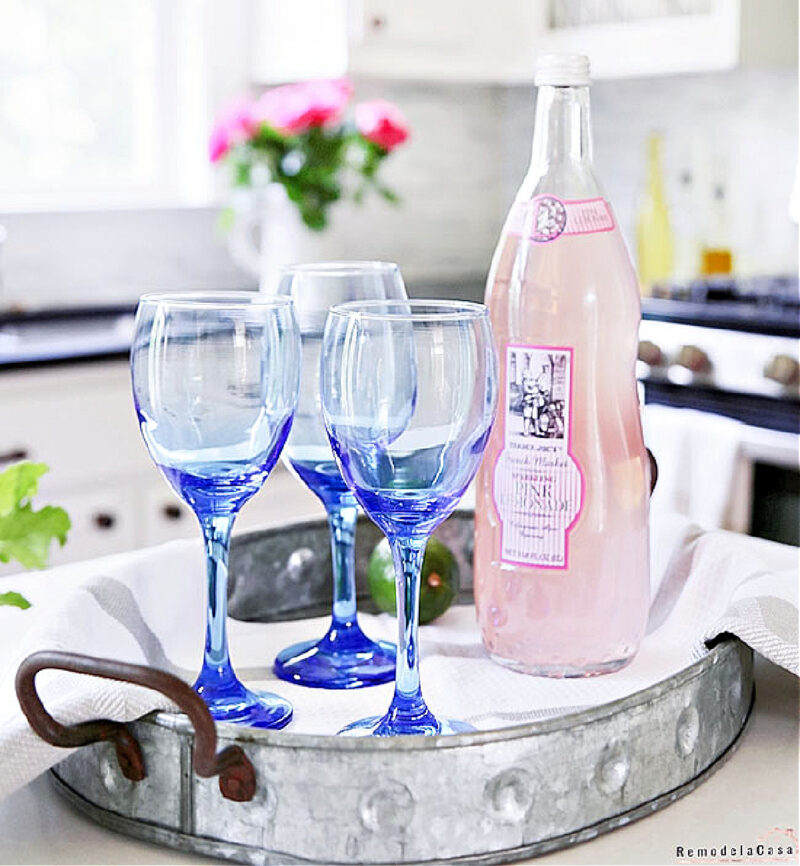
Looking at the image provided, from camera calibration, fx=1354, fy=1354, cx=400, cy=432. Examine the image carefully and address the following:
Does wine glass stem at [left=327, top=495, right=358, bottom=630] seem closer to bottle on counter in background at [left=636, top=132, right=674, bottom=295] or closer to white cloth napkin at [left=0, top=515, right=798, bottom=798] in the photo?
white cloth napkin at [left=0, top=515, right=798, bottom=798]

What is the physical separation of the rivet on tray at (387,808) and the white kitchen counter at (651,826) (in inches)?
3.0

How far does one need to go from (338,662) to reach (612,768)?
0.23 m

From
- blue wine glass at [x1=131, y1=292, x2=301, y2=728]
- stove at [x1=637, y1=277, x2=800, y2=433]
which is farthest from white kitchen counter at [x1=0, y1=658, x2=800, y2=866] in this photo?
stove at [x1=637, y1=277, x2=800, y2=433]

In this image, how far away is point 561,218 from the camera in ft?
2.78

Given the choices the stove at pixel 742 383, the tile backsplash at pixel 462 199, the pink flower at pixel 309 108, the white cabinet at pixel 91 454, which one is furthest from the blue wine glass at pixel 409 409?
the tile backsplash at pixel 462 199

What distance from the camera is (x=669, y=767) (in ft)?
2.30

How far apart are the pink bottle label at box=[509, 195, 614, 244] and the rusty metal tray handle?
0.38 m

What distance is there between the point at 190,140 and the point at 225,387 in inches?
104

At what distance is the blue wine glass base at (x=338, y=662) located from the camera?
83 centimetres

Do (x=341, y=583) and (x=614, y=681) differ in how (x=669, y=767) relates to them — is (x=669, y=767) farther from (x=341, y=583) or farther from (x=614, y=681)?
(x=341, y=583)

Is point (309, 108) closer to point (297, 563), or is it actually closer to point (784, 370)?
point (784, 370)

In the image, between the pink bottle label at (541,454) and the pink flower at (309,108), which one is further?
the pink flower at (309,108)

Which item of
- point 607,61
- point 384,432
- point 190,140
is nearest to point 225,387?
point 384,432

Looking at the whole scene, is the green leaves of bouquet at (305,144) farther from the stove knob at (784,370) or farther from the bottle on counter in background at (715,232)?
the stove knob at (784,370)
